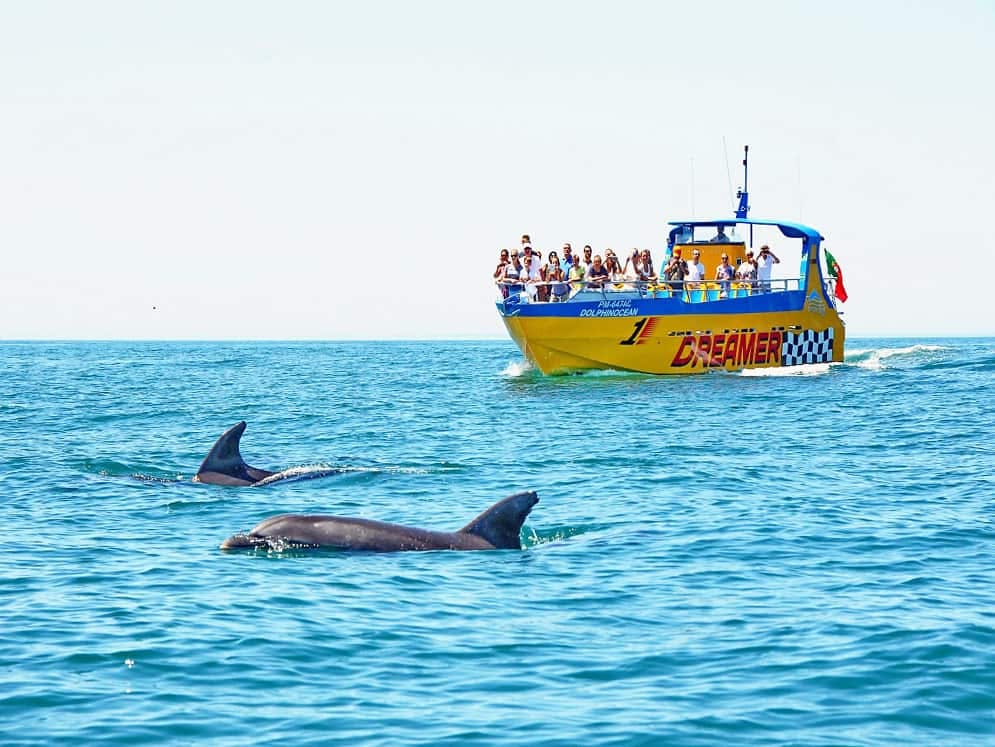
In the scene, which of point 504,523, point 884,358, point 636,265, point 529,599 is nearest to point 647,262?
point 636,265

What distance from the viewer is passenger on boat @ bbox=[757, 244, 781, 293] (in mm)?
42156

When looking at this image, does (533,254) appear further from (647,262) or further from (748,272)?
(748,272)

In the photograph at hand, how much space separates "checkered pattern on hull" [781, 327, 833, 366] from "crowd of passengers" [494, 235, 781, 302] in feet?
9.98

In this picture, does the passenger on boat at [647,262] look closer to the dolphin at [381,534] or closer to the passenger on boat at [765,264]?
the passenger on boat at [765,264]

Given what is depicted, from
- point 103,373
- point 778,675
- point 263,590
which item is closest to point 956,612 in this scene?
point 778,675

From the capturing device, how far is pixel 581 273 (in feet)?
132

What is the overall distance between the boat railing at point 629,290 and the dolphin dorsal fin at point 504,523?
25687 mm

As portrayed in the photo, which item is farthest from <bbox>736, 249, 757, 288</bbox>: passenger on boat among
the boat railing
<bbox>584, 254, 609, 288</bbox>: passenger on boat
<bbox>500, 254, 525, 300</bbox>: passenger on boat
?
<bbox>500, 254, 525, 300</bbox>: passenger on boat

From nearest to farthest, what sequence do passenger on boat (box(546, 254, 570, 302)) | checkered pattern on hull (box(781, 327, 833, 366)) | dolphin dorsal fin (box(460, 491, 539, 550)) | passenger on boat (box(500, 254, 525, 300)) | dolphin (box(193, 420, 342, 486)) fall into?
dolphin dorsal fin (box(460, 491, 539, 550)) → dolphin (box(193, 420, 342, 486)) → passenger on boat (box(546, 254, 570, 302)) → passenger on boat (box(500, 254, 525, 300)) → checkered pattern on hull (box(781, 327, 833, 366))

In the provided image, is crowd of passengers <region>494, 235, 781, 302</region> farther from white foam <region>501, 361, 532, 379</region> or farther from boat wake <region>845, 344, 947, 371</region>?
boat wake <region>845, 344, 947, 371</region>

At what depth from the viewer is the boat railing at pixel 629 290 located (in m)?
39.8

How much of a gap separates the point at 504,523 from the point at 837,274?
109ft

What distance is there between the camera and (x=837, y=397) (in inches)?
1387

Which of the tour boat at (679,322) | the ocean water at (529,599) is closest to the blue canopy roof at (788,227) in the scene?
the tour boat at (679,322)
